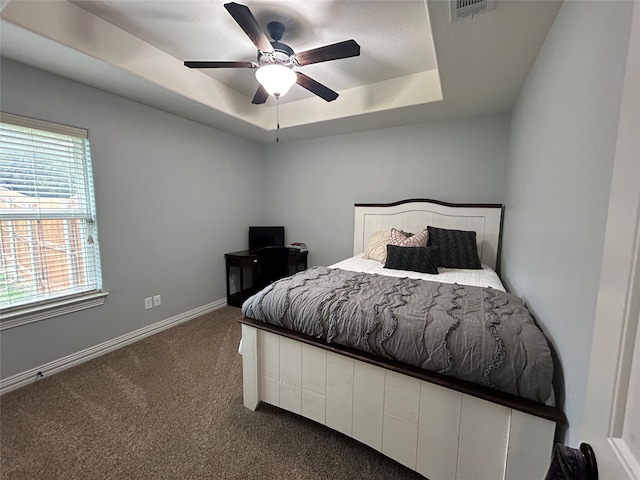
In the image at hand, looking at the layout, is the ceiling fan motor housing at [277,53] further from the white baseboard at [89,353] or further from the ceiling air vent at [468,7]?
the white baseboard at [89,353]

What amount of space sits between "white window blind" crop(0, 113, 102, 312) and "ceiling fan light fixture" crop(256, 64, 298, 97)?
1.66 metres

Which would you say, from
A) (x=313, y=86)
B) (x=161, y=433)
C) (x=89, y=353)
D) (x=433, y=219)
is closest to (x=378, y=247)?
(x=433, y=219)

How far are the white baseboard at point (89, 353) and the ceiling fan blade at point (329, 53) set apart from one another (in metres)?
2.88

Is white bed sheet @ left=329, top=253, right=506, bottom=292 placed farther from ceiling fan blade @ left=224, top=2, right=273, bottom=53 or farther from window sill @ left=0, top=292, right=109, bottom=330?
window sill @ left=0, top=292, right=109, bottom=330

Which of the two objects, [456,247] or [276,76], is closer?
[276,76]

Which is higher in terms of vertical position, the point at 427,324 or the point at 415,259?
the point at 415,259

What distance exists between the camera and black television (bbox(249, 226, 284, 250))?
3.95 meters

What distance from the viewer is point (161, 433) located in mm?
1569

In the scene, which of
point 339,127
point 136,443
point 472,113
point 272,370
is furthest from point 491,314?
point 339,127

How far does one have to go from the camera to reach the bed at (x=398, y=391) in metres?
1.04

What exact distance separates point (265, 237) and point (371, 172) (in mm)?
1800

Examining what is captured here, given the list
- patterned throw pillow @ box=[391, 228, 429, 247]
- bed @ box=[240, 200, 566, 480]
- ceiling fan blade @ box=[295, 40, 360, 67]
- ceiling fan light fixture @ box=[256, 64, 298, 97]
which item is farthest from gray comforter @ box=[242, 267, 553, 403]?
ceiling fan blade @ box=[295, 40, 360, 67]

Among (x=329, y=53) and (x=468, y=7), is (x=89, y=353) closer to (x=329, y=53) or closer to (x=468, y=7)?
(x=329, y=53)

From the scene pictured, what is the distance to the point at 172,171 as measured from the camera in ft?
9.55
